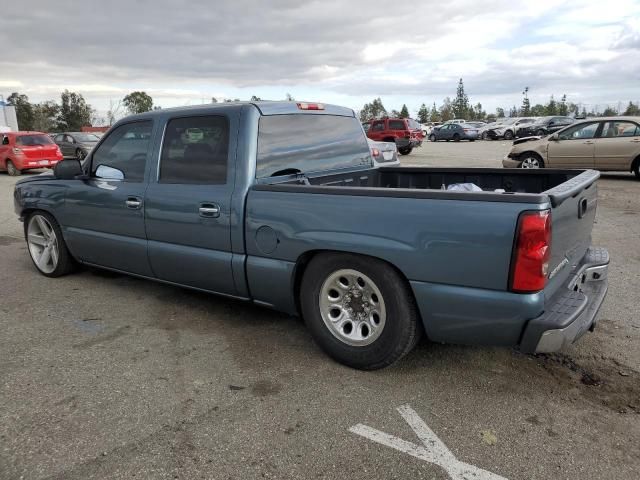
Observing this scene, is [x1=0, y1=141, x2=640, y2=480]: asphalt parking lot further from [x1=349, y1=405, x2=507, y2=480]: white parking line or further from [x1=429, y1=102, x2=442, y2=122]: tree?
[x1=429, y1=102, x2=442, y2=122]: tree

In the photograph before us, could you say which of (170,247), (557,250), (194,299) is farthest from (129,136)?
(557,250)

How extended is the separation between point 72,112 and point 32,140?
4720 centimetres

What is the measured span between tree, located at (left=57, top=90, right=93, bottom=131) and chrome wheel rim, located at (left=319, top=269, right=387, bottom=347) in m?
64.2

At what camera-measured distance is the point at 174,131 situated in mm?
4102

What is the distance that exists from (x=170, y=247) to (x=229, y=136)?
1.04 meters

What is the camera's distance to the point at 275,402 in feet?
9.78

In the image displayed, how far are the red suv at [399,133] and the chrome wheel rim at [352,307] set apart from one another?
22165mm

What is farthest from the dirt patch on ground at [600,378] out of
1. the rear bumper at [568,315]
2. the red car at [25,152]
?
the red car at [25,152]

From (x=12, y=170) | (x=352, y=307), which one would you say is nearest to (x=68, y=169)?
(x=352, y=307)

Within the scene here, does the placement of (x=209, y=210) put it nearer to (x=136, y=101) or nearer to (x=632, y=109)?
(x=136, y=101)

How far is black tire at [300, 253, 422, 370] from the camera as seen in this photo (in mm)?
3010

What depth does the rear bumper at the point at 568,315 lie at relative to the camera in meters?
2.65

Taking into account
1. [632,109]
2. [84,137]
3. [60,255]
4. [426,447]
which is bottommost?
[426,447]

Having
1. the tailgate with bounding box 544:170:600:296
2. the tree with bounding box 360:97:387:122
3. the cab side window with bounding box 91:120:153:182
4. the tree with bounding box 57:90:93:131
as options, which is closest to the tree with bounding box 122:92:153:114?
the tree with bounding box 57:90:93:131
